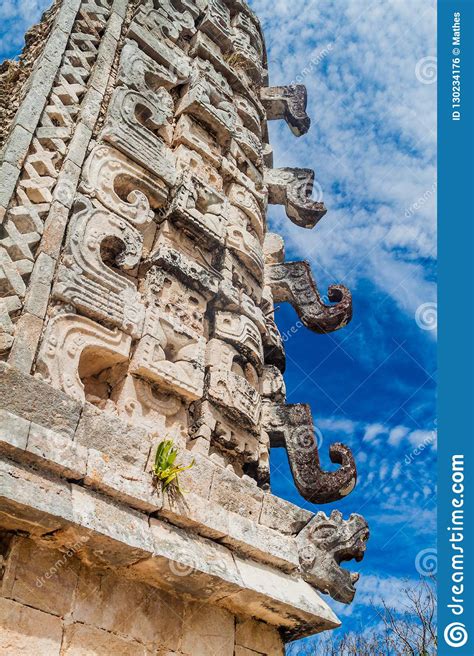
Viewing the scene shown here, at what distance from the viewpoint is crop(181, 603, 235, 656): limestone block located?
405 centimetres

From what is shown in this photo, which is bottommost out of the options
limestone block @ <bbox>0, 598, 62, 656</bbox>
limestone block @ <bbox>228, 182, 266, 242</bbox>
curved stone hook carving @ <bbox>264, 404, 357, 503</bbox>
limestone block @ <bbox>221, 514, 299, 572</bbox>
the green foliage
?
limestone block @ <bbox>0, 598, 62, 656</bbox>

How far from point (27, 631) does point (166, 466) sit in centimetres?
117

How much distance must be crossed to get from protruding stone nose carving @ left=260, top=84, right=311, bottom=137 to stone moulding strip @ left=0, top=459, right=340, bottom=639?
6.54 meters

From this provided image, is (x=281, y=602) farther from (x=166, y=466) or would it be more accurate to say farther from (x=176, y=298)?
(x=176, y=298)

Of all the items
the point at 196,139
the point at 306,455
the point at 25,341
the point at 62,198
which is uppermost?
the point at 196,139

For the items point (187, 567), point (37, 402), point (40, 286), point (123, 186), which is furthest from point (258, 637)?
point (123, 186)

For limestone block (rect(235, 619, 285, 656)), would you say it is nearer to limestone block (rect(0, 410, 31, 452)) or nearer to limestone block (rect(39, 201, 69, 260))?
limestone block (rect(0, 410, 31, 452))

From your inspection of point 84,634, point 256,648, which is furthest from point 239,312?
point 84,634

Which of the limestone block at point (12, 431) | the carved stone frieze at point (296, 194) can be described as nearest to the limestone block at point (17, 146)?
the limestone block at point (12, 431)

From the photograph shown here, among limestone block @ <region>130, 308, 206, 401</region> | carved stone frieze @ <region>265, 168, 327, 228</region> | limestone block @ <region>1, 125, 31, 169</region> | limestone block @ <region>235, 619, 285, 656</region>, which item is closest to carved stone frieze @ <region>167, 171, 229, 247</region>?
limestone block @ <region>130, 308, 206, 401</region>

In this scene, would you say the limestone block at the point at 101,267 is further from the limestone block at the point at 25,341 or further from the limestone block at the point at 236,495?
the limestone block at the point at 236,495

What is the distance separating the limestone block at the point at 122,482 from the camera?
3.77 meters

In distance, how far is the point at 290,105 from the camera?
9523mm

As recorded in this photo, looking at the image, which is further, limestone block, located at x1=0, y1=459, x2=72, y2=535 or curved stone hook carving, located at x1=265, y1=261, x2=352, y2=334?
curved stone hook carving, located at x1=265, y1=261, x2=352, y2=334
